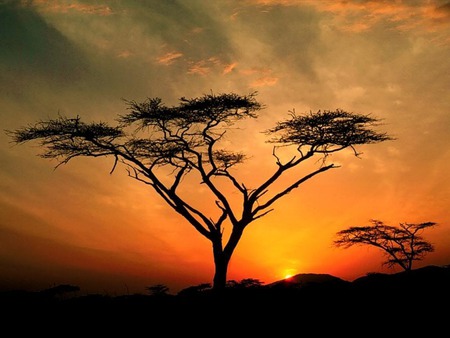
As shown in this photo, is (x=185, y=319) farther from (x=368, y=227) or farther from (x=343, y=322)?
(x=368, y=227)

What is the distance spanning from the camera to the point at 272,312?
1203cm

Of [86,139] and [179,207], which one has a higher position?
[86,139]

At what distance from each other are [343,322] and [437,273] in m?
6.55

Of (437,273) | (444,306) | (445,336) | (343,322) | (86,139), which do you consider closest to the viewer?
(445,336)

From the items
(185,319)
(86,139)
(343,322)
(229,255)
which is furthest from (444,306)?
(86,139)

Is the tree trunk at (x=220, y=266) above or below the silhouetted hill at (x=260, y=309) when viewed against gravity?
above

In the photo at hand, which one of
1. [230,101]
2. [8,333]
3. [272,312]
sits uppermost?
[230,101]

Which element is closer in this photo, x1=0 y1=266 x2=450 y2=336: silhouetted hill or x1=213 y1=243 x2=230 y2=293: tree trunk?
x1=0 y1=266 x2=450 y2=336: silhouetted hill

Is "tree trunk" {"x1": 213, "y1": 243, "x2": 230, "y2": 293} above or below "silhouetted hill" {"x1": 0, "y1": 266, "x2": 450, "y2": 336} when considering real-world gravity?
above

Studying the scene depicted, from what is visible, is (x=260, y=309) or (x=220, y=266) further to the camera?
(x=220, y=266)

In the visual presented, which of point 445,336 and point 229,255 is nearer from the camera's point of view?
point 445,336

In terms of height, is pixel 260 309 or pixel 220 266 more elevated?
pixel 220 266

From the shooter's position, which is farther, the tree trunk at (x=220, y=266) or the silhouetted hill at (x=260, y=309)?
the tree trunk at (x=220, y=266)

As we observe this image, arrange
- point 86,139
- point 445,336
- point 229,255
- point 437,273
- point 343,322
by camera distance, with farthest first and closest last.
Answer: point 86,139
point 229,255
point 437,273
point 343,322
point 445,336
